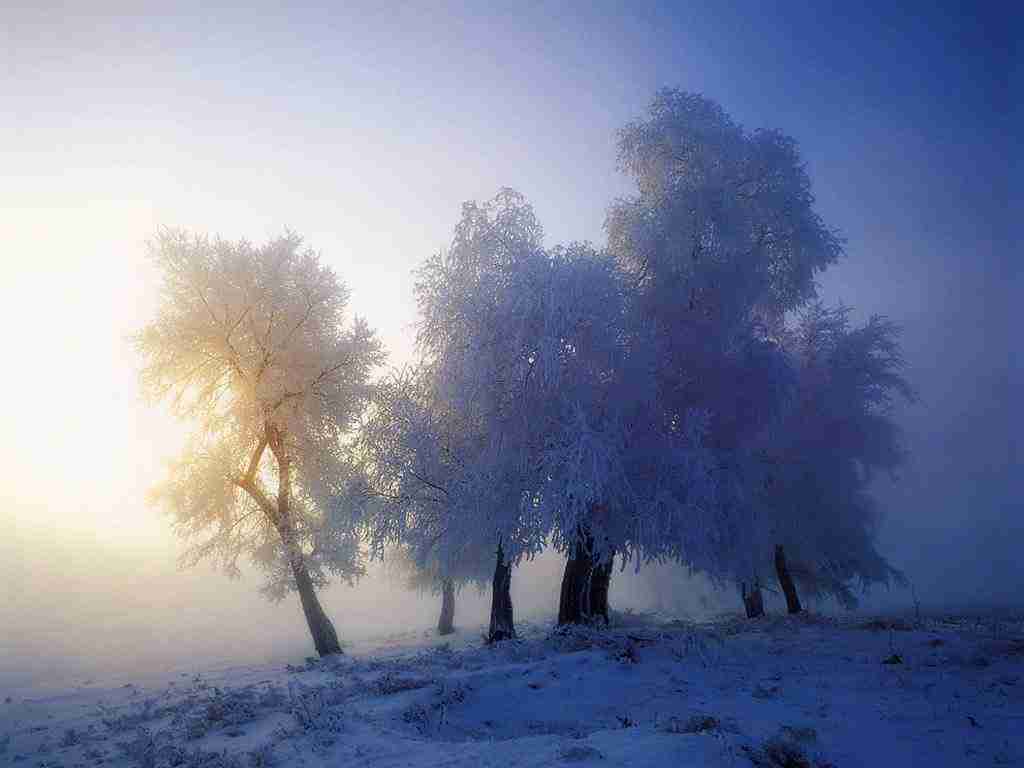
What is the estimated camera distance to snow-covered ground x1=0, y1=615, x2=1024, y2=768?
4.94 m

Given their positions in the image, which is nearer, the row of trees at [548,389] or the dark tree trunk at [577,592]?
the row of trees at [548,389]

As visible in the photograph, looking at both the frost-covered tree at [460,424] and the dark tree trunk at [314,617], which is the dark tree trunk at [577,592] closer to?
the frost-covered tree at [460,424]

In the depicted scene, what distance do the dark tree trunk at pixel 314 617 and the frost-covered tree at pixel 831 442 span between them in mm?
12141

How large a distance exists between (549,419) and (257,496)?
29.1ft

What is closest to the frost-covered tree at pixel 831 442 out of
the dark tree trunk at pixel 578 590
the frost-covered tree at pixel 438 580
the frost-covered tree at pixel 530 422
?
the dark tree trunk at pixel 578 590

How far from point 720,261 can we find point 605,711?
9.08 m

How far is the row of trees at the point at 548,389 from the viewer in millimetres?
10211

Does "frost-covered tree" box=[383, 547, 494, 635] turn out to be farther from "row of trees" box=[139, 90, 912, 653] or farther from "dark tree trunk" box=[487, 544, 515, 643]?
"dark tree trunk" box=[487, 544, 515, 643]

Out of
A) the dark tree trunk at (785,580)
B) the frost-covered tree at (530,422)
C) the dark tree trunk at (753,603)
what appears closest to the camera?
the frost-covered tree at (530,422)

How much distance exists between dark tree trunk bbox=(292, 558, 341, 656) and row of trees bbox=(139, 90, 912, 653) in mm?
59

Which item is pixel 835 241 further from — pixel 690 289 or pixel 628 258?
pixel 628 258

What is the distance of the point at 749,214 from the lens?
1212 centimetres

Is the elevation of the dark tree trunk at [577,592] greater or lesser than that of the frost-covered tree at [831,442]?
lesser

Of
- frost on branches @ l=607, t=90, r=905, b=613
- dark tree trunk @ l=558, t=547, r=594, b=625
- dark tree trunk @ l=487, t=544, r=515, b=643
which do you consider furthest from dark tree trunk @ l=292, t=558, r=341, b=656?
frost on branches @ l=607, t=90, r=905, b=613
